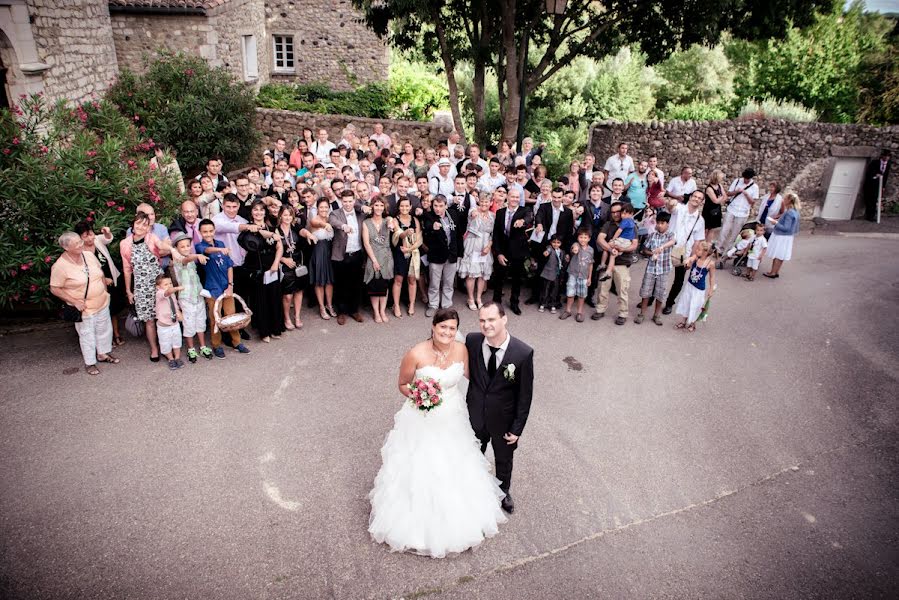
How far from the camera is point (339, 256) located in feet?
27.1

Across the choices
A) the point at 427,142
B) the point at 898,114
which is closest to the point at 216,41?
the point at 427,142

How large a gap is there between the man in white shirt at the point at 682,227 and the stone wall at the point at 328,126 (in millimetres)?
8652

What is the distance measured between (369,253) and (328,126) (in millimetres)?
9634

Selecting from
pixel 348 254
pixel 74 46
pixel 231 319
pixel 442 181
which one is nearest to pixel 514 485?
pixel 231 319

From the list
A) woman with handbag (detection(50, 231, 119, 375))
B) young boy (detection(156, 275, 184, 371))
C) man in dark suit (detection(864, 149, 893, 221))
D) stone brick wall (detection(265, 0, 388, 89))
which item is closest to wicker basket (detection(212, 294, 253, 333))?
young boy (detection(156, 275, 184, 371))

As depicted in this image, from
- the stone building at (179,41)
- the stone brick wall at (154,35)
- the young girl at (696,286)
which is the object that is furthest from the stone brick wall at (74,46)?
the young girl at (696,286)

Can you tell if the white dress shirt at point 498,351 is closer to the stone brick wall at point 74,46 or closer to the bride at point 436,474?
the bride at point 436,474

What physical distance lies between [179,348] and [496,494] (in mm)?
4478

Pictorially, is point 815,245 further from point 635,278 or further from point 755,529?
point 755,529

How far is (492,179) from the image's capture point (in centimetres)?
1041

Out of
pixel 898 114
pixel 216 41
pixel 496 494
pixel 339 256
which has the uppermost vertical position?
pixel 216 41

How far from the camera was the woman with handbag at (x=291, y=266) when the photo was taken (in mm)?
7754

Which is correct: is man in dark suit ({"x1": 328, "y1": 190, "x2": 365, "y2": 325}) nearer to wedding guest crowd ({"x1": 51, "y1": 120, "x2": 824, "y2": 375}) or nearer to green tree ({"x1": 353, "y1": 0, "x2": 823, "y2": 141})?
wedding guest crowd ({"x1": 51, "y1": 120, "x2": 824, "y2": 375})

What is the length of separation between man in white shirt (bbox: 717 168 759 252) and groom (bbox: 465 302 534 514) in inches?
355
